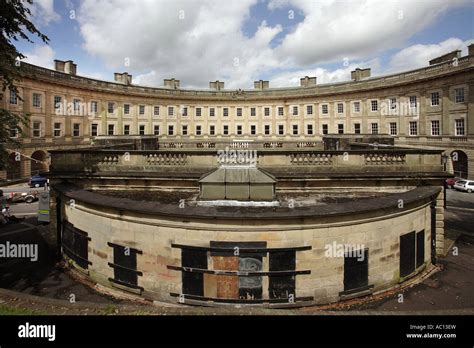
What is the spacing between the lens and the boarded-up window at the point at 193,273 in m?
7.44

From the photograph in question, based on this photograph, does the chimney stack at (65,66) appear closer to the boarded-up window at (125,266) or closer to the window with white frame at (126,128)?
the window with white frame at (126,128)

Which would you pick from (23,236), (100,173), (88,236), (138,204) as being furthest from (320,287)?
(23,236)

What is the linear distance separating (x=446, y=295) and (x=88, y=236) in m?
11.5

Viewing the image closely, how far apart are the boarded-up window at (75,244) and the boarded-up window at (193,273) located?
12.8 feet

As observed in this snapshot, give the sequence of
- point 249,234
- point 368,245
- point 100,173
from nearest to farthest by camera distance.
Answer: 1. point 249,234
2. point 368,245
3. point 100,173

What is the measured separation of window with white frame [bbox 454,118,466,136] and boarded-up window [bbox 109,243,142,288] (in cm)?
4427

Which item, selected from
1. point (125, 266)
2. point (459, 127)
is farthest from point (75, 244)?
point (459, 127)

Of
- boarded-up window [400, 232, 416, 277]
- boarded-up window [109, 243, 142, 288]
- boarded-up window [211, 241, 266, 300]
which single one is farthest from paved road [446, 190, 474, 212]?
boarded-up window [109, 243, 142, 288]
